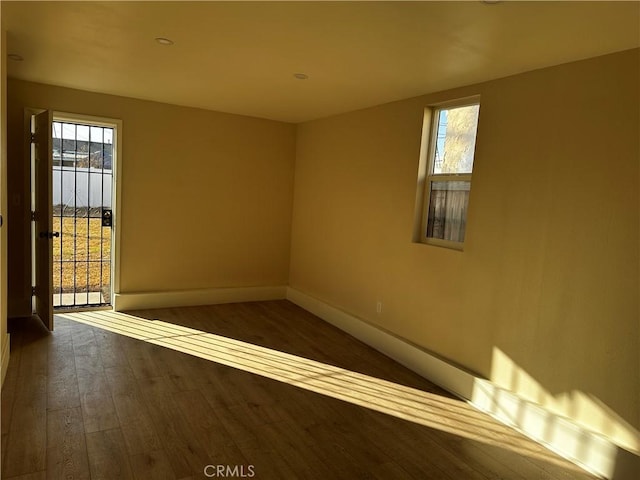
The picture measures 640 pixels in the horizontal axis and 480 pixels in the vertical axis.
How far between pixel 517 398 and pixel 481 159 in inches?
67.9

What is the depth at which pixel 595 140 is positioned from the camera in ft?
8.52

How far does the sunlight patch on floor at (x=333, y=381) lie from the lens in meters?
2.88

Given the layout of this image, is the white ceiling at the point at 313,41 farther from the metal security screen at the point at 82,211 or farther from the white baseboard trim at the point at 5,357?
the white baseboard trim at the point at 5,357

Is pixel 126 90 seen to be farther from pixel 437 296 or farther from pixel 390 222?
pixel 437 296

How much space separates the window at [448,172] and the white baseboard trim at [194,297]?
2621 millimetres

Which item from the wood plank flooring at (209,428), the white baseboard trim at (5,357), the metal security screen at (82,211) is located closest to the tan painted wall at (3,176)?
the white baseboard trim at (5,357)

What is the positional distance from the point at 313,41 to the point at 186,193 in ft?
10.1

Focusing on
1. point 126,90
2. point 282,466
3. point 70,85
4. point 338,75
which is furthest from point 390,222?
point 70,85

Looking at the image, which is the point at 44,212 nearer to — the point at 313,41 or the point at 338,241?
the point at 338,241

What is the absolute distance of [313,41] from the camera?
2617 mm

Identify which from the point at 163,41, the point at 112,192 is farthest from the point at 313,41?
the point at 112,192

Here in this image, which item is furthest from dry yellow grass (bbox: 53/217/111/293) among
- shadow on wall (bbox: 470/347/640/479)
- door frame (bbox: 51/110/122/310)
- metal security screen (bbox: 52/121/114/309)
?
shadow on wall (bbox: 470/347/640/479)

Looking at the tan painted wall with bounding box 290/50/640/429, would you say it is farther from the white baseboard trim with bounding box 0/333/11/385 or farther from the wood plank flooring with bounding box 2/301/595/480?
the white baseboard trim with bounding box 0/333/11/385

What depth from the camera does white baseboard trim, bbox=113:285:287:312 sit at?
4.98 m
